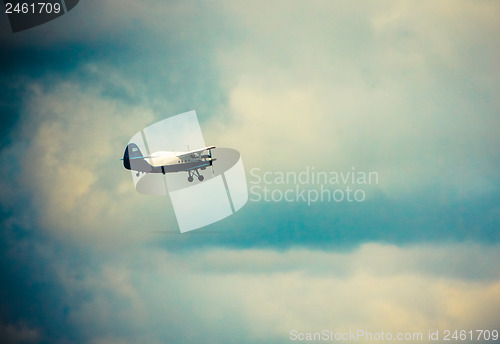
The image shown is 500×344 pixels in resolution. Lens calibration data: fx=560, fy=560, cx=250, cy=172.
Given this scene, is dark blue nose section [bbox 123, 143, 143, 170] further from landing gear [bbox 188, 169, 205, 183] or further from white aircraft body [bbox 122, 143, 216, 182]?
landing gear [bbox 188, 169, 205, 183]

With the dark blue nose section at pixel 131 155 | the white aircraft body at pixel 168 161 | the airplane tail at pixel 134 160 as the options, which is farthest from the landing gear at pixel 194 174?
the dark blue nose section at pixel 131 155

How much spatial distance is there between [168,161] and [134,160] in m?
1.34

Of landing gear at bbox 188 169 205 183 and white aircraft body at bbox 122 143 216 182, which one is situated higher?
white aircraft body at bbox 122 143 216 182

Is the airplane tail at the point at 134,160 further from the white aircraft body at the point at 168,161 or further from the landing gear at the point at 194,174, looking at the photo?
the landing gear at the point at 194,174

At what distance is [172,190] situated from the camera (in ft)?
67.5

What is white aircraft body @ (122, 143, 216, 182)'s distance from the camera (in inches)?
772

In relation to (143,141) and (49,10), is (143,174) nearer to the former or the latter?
(143,141)

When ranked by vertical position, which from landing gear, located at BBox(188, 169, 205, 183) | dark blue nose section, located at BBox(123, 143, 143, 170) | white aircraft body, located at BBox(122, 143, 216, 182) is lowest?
landing gear, located at BBox(188, 169, 205, 183)

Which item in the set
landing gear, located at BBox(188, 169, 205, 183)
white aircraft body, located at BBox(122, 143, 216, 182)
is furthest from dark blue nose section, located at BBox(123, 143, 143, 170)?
landing gear, located at BBox(188, 169, 205, 183)

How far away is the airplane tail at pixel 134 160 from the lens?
66.0 feet

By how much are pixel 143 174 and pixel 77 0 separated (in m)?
7.23

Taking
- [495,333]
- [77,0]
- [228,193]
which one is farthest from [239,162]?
[495,333]

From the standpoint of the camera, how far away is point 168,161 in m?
19.8

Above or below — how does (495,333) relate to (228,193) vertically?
below
